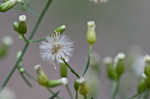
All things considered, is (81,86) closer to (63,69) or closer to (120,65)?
(63,69)

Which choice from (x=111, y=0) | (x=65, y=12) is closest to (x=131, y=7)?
(x=111, y=0)

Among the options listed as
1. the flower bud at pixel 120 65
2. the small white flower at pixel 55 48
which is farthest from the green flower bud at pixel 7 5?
the flower bud at pixel 120 65

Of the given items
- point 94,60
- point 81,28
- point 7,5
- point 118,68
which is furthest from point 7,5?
point 81,28

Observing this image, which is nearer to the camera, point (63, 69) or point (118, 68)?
point (63, 69)

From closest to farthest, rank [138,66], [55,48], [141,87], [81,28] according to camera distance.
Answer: [55,48] < [141,87] < [138,66] < [81,28]

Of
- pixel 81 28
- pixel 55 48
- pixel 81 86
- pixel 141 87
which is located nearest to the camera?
pixel 81 86

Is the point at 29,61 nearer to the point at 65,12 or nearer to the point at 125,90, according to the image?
the point at 65,12

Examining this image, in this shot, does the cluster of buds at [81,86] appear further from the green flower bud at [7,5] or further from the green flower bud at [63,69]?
the green flower bud at [7,5]

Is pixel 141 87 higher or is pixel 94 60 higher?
pixel 94 60
